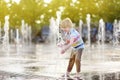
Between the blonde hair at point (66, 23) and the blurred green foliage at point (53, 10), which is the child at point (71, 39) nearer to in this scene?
the blonde hair at point (66, 23)

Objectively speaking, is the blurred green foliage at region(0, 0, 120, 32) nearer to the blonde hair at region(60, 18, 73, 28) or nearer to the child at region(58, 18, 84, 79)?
the child at region(58, 18, 84, 79)

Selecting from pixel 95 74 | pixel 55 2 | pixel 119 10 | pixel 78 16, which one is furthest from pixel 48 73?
pixel 55 2

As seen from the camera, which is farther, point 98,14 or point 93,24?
point 93,24

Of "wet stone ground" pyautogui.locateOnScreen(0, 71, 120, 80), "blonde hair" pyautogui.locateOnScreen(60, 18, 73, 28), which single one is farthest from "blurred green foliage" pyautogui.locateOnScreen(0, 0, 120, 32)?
"blonde hair" pyautogui.locateOnScreen(60, 18, 73, 28)

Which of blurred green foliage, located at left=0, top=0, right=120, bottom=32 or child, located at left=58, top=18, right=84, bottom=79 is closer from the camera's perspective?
child, located at left=58, top=18, right=84, bottom=79

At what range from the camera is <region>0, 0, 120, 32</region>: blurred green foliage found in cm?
5900

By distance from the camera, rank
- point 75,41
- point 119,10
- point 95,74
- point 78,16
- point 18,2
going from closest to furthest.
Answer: point 75,41 → point 95,74 → point 119,10 → point 78,16 → point 18,2

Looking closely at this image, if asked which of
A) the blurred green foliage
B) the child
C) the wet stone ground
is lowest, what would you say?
the wet stone ground

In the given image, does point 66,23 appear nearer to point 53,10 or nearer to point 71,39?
point 71,39

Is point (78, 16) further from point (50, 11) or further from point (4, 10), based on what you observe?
point (4, 10)

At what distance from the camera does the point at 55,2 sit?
68.9 meters

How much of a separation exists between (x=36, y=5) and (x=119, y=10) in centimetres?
1422

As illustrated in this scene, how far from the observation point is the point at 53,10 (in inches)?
2741

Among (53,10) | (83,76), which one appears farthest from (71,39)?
(53,10)
